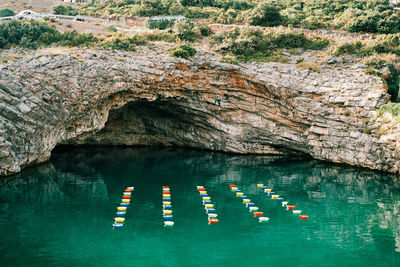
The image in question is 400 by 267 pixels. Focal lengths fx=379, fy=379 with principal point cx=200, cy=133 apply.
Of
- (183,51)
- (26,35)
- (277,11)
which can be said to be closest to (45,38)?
(26,35)

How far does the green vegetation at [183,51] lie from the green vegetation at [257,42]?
3.48m

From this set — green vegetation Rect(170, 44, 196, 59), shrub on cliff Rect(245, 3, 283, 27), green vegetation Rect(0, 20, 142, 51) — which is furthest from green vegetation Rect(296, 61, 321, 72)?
green vegetation Rect(0, 20, 142, 51)

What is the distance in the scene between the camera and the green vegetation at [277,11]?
152ft

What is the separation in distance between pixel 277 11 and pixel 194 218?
36.1 m

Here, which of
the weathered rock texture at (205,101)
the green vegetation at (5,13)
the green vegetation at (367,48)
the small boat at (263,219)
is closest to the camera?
the small boat at (263,219)

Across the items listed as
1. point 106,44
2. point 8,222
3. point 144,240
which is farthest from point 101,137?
point 144,240

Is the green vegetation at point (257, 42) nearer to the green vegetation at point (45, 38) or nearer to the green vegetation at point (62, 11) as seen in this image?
the green vegetation at point (45, 38)

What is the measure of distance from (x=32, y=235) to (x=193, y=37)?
29.9 m

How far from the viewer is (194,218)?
2191cm

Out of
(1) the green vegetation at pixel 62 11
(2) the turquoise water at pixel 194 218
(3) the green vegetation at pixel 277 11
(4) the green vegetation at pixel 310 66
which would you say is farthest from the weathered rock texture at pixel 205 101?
(1) the green vegetation at pixel 62 11

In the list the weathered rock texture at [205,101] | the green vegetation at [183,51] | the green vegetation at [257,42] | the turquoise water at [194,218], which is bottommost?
the turquoise water at [194,218]

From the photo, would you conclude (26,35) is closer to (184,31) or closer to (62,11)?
(184,31)

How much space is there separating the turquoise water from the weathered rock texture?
2.73 metres

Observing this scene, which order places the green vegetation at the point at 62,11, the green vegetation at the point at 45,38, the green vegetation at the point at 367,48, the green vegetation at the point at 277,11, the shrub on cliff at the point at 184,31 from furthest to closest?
the green vegetation at the point at 62,11, the green vegetation at the point at 277,11, the shrub on cliff at the point at 184,31, the green vegetation at the point at 367,48, the green vegetation at the point at 45,38
